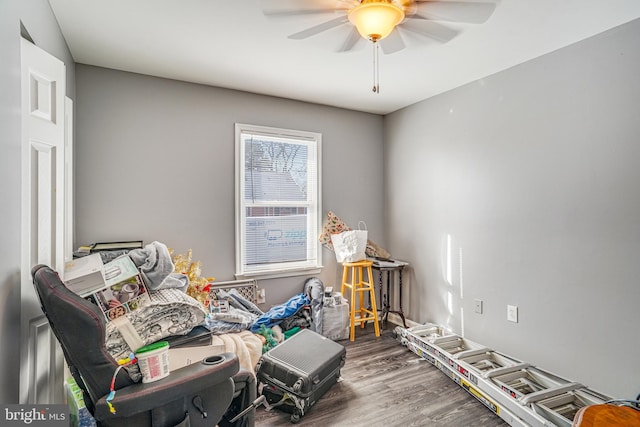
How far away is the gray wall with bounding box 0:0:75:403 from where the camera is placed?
107 centimetres

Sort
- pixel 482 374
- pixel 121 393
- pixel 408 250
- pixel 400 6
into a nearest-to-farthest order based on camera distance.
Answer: pixel 121 393 → pixel 400 6 → pixel 482 374 → pixel 408 250

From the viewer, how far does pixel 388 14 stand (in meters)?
1.61

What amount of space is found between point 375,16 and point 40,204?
1.75 metres

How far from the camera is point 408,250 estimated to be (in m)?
3.67

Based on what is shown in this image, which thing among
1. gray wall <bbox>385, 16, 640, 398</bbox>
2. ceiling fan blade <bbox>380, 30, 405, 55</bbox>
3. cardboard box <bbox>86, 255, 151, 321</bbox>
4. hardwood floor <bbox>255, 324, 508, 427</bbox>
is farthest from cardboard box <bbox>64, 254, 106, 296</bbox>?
gray wall <bbox>385, 16, 640, 398</bbox>

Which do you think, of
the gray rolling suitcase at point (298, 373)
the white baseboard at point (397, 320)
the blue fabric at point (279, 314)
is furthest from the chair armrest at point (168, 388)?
the white baseboard at point (397, 320)

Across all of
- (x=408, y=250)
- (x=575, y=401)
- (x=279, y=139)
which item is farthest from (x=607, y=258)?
(x=279, y=139)

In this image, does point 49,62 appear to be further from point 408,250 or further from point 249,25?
point 408,250

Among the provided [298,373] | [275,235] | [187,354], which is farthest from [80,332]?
[275,235]

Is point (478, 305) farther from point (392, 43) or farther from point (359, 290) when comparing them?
point (392, 43)

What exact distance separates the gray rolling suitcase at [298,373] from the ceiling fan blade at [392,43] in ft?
7.14

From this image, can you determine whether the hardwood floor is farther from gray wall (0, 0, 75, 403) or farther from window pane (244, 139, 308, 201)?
window pane (244, 139, 308, 201)

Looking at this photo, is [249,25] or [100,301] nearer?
[100,301]

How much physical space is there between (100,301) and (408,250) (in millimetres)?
2943
